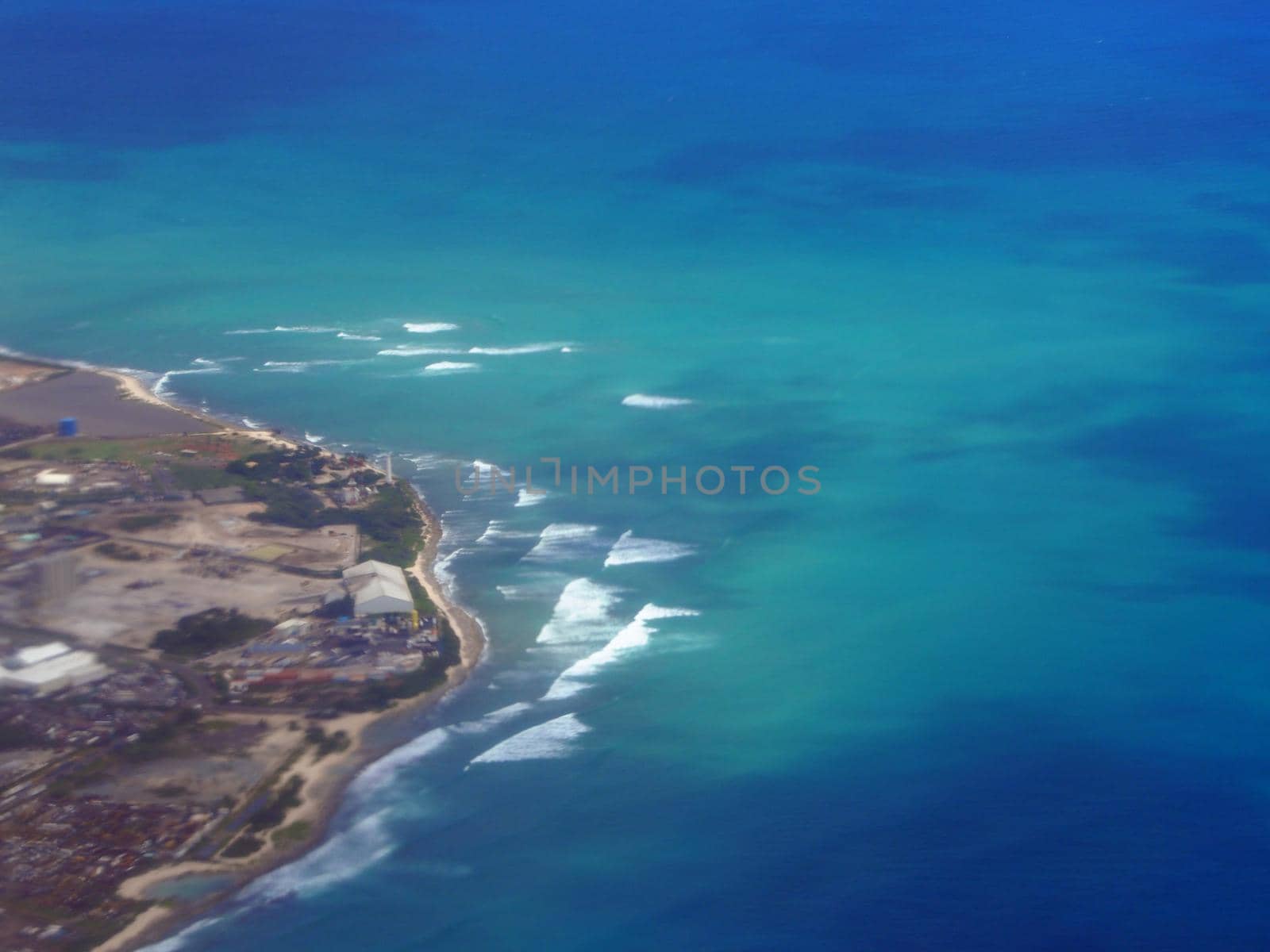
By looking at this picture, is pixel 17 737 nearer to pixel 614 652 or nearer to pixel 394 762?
pixel 394 762

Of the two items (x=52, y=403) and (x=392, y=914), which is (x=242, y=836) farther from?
(x=52, y=403)

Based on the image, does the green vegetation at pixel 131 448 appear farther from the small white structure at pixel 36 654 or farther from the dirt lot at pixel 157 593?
the small white structure at pixel 36 654

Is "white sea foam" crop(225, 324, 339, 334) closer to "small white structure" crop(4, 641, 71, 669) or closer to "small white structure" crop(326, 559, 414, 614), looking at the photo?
"small white structure" crop(326, 559, 414, 614)

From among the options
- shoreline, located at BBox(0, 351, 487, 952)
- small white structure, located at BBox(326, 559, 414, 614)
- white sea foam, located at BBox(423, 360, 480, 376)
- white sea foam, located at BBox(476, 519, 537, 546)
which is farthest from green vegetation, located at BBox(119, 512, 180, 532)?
white sea foam, located at BBox(423, 360, 480, 376)

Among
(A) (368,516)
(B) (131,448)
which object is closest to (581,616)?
(A) (368,516)

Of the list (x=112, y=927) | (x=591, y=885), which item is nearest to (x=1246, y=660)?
(x=591, y=885)
